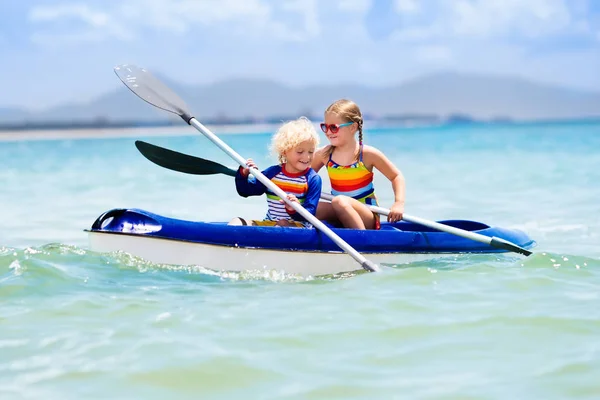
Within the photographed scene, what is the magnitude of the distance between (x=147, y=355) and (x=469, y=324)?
165 centimetres

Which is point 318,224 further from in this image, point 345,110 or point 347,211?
point 345,110

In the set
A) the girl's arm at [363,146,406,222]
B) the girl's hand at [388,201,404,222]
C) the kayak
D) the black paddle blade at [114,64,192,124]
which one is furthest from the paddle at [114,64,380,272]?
the girl's hand at [388,201,404,222]

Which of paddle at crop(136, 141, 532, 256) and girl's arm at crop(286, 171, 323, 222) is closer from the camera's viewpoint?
girl's arm at crop(286, 171, 323, 222)

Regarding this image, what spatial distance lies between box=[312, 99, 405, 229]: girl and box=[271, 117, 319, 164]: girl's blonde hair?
0.43 m

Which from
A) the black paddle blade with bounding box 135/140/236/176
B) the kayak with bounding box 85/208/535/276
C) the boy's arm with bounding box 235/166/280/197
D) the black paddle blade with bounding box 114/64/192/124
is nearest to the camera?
the kayak with bounding box 85/208/535/276

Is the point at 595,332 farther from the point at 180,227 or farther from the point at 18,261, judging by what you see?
the point at 18,261

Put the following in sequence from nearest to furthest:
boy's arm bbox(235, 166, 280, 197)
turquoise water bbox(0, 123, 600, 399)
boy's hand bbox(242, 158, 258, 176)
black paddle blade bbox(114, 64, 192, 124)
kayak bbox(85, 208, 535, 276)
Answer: turquoise water bbox(0, 123, 600, 399)
kayak bbox(85, 208, 535, 276)
boy's hand bbox(242, 158, 258, 176)
boy's arm bbox(235, 166, 280, 197)
black paddle blade bbox(114, 64, 192, 124)

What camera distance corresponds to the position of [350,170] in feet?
20.6

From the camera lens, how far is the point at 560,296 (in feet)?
16.1

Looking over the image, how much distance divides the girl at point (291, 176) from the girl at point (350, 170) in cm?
26

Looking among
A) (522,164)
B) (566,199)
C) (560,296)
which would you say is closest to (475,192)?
(566,199)

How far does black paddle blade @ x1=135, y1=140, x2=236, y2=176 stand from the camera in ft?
20.3

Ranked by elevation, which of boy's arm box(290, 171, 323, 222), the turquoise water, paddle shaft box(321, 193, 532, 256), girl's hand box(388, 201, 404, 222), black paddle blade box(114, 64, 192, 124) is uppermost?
black paddle blade box(114, 64, 192, 124)

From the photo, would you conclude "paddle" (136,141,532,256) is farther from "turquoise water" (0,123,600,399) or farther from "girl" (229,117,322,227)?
"girl" (229,117,322,227)
